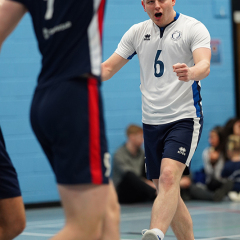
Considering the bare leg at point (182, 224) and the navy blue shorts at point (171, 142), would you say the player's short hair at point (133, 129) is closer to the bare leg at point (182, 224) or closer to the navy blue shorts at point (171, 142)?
the navy blue shorts at point (171, 142)

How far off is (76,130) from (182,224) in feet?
6.10

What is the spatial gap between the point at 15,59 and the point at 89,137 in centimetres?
600

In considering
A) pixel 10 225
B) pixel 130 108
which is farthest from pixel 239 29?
pixel 10 225

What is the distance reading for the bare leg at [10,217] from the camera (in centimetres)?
285

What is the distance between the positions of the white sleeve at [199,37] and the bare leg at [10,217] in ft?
5.55

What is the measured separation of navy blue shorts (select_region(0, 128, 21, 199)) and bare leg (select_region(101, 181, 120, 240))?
0.70 m

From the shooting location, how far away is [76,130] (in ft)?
6.93

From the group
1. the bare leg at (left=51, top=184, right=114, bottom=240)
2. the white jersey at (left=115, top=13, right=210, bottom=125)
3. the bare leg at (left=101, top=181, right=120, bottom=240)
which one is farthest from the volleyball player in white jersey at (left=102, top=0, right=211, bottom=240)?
the bare leg at (left=51, top=184, right=114, bottom=240)

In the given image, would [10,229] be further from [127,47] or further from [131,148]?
[131,148]

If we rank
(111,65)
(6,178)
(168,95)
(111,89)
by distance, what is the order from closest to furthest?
(6,178) < (168,95) < (111,65) < (111,89)

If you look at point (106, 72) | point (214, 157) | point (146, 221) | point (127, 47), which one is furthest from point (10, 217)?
point (214, 157)

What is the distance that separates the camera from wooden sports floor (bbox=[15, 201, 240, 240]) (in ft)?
16.7

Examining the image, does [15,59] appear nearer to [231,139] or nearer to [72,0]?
[231,139]

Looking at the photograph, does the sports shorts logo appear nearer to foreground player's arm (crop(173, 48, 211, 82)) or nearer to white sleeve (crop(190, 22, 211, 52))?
foreground player's arm (crop(173, 48, 211, 82))
